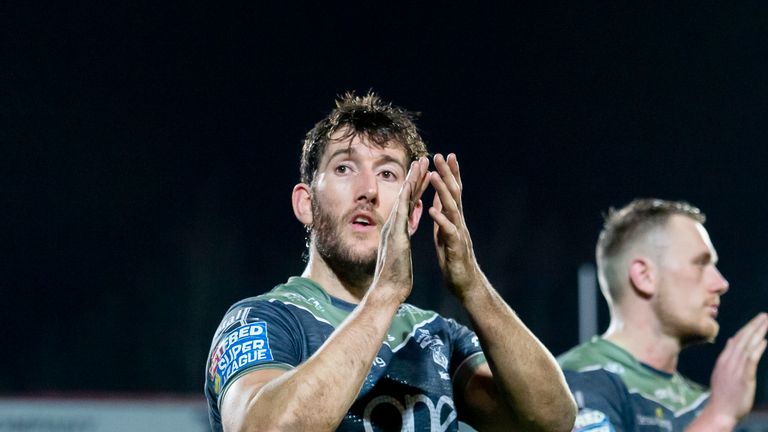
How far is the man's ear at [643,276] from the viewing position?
3.86 metres

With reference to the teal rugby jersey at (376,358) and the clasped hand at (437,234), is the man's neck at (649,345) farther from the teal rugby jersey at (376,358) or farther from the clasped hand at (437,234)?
the clasped hand at (437,234)

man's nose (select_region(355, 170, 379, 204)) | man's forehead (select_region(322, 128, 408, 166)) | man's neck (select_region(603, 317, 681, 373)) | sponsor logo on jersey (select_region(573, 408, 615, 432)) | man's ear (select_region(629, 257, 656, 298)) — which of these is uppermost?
man's forehead (select_region(322, 128, 408, 166))

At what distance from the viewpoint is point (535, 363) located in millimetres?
2209

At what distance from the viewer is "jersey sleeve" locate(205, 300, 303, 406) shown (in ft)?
6.69

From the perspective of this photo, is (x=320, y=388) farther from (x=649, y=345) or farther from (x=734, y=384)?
(x=649, y=345)

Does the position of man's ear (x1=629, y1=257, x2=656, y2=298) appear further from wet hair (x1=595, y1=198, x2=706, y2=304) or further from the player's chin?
→ the player's chin

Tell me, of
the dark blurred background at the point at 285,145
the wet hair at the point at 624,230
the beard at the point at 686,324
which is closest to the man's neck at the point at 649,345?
the beard at the point at 686,324

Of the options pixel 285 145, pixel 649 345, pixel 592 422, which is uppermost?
pixel 285 145

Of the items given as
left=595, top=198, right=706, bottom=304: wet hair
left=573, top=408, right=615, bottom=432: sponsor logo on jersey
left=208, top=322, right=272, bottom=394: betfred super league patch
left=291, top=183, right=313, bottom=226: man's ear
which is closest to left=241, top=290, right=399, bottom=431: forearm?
left=208, top=322, right=272, bottom=394: betfred super league patch

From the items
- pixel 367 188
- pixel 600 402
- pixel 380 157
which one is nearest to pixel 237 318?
pixel 367 188

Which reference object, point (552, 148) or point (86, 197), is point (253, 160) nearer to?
point (86, 197)

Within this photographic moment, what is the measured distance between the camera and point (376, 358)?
2307mm

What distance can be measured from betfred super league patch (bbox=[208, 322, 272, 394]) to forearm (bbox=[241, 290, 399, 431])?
14 centimetres

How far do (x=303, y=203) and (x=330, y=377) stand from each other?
848 mm
